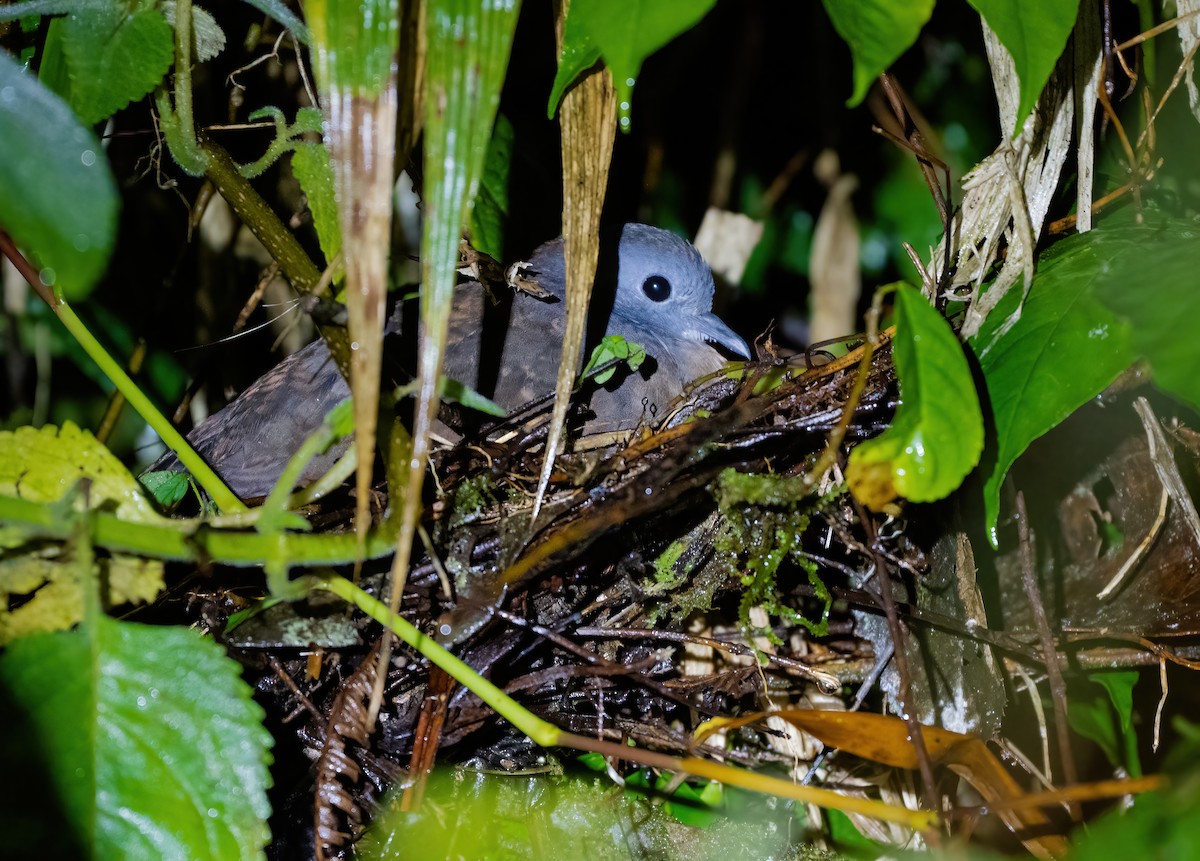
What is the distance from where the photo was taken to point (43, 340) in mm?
2184

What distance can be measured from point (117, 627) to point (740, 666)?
91 cm

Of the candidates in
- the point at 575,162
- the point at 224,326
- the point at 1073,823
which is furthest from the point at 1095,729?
the point at 224,326

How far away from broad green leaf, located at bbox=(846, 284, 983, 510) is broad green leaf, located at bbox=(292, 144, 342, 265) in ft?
2.62

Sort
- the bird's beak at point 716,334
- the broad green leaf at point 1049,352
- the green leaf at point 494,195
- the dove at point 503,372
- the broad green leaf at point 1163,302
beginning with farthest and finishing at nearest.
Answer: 1. the bird's beak at point 716,334
2. the green leaf at point 494,195
3. the dove at point 503,372
4. the broad green leaf at point 1049,352
5. the broad green leaf at point 1163,302

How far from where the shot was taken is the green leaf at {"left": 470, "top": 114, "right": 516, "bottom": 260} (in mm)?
1948

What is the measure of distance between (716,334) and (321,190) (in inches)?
42.9

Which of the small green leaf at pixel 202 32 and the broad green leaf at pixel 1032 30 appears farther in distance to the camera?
the small green leaf at pixel 202 32

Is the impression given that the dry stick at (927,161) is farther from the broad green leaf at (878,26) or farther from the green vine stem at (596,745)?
the green vine stem at (596,745)

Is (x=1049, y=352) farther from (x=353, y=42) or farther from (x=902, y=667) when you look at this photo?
(x=353, y=42)

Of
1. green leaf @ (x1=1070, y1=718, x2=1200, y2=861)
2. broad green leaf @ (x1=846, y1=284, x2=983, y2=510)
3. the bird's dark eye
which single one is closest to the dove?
the bird's dark eye

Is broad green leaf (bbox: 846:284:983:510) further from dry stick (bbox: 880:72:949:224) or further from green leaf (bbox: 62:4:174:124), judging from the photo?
green leaf (bbox: 62:4:174:124)

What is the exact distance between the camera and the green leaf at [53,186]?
82 centimetres

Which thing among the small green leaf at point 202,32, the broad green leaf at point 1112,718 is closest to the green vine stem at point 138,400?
the small green leaf at point 202,32

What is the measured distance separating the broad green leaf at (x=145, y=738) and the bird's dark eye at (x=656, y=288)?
55.3 inches
